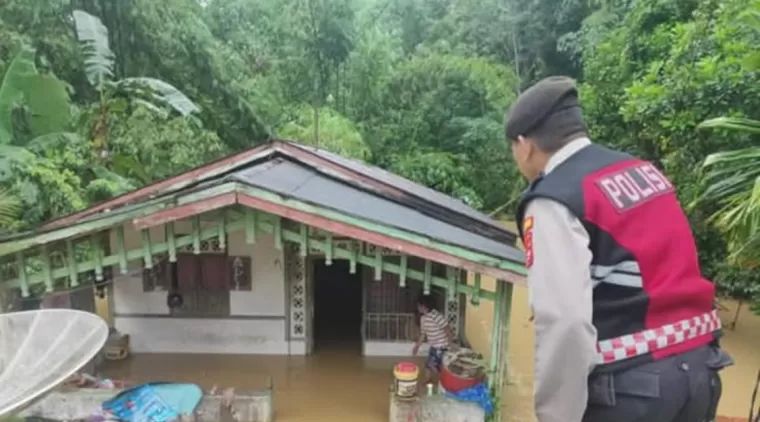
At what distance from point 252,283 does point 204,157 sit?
5735 millimetres

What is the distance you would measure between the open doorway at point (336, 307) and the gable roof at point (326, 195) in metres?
1.74

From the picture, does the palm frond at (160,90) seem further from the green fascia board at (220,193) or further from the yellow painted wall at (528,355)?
the yellow painted wall at (528,355)

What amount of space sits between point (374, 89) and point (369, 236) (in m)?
13.5

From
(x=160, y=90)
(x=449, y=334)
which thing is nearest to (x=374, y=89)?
(x=160, y=90)

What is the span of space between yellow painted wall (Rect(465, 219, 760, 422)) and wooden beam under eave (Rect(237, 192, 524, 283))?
2.82 feet

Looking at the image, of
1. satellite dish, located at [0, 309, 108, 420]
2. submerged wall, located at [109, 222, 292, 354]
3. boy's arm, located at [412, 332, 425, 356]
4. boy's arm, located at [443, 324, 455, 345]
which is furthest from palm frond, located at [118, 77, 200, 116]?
satellite dish, located at [0, 309, 108, 420]

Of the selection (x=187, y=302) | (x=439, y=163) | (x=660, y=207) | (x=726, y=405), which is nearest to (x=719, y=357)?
(x=660, y=207)

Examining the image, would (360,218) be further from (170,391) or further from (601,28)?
(601,28)

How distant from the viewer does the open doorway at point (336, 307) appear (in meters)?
9.01

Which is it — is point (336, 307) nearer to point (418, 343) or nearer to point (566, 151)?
point (418, 343)

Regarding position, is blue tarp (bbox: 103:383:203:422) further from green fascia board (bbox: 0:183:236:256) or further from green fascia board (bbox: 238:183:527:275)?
green fascia board (bbox: 238:183:527:275)

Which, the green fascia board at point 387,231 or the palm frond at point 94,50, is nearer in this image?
the green fascia board at point 387,231

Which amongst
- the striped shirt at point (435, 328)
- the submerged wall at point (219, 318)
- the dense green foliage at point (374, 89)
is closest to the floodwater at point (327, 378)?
the submerged wall at point (219, 318)

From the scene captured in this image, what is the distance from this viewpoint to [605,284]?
1.53 metres
